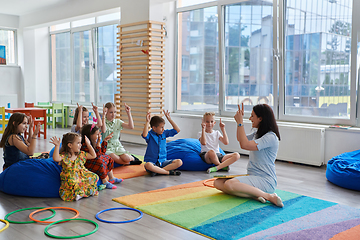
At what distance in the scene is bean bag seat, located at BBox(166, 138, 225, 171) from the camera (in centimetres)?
475

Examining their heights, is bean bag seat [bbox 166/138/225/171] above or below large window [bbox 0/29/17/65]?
below

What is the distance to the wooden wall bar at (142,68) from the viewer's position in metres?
6.77

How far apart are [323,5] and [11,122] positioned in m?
4.66

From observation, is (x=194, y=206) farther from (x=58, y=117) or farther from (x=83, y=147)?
(x=58, y=117)

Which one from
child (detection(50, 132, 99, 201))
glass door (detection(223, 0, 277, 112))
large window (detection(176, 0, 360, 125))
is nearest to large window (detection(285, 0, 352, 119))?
large window (detection(176, 0, 360, 125))

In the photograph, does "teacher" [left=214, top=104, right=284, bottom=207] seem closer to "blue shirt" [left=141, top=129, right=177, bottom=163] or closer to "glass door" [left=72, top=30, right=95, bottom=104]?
"blue shirt" [left=141, top=129, right=177, bottom=163]

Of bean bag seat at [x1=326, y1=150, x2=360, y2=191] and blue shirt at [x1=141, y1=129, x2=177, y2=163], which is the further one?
blue shirt at [x1=141, y1=129, x2=177, y2=163]

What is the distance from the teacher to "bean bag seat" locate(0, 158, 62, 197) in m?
1.74

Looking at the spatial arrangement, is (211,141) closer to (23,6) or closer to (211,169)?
(211,169)

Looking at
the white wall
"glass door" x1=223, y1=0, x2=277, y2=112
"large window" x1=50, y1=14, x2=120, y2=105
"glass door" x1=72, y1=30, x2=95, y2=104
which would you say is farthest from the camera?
the white wall

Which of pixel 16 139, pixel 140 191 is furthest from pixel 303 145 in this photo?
pixel 16 139

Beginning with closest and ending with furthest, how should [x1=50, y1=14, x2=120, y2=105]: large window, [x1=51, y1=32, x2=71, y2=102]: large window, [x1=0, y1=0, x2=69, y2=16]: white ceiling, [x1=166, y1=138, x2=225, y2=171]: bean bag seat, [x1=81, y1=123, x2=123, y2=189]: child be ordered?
[x1=81, y1=123, x2=123, y2=189]: child → [x1=166, y1=138, x2=225, y2=171]: bean bag seat → [x1=0, y1=0, x2=69, y2=16]: white ceiling → [x1=50, y1=14, x2=120, y2=105]: large window → [x1=51, y1=32, x2=71, y2=102]: large window

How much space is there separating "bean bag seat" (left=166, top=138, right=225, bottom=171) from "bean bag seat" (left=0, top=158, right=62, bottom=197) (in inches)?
69.0

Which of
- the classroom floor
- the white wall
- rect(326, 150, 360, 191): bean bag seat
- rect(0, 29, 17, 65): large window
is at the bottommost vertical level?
the classroom floor
